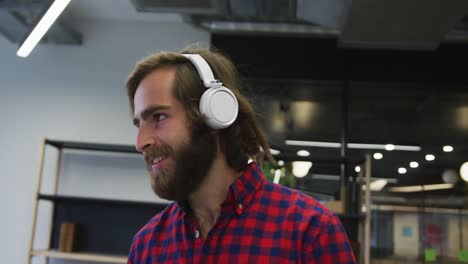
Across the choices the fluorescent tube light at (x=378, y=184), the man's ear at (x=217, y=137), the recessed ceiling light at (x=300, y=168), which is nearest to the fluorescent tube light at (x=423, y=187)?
the fluorescent tube light at (x=378, y=184)

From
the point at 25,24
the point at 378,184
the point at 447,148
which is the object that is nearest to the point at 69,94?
the point at 25,24

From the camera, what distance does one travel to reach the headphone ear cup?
3.25 feet

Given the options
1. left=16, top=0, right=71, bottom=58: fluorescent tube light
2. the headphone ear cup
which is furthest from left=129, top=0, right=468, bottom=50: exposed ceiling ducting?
the headphone ear cup

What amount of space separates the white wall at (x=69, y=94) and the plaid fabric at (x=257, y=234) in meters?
2.72

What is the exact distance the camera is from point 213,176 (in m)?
1.02

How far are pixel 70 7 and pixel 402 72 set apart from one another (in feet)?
8.09

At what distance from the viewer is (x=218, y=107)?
99cm

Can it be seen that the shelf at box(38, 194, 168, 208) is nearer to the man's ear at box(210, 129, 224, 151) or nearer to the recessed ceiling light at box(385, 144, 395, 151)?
the recessed ceiling light at box(385, 144, 395, 151)

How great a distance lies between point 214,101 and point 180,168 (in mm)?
A: 149

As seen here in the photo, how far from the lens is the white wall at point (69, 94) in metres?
3.72

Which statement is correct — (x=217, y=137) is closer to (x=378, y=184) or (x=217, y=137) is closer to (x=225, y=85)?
(x=225, y=85)

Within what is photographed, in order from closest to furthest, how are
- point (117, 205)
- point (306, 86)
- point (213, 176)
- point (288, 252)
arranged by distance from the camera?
Answer: point (288, 252) < point (213, 176) < point (117, 205) < point (306, 86)

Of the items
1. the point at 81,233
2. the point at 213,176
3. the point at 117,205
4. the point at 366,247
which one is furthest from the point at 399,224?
the point at 213,176

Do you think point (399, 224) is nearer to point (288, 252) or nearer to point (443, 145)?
point (443, 145)
